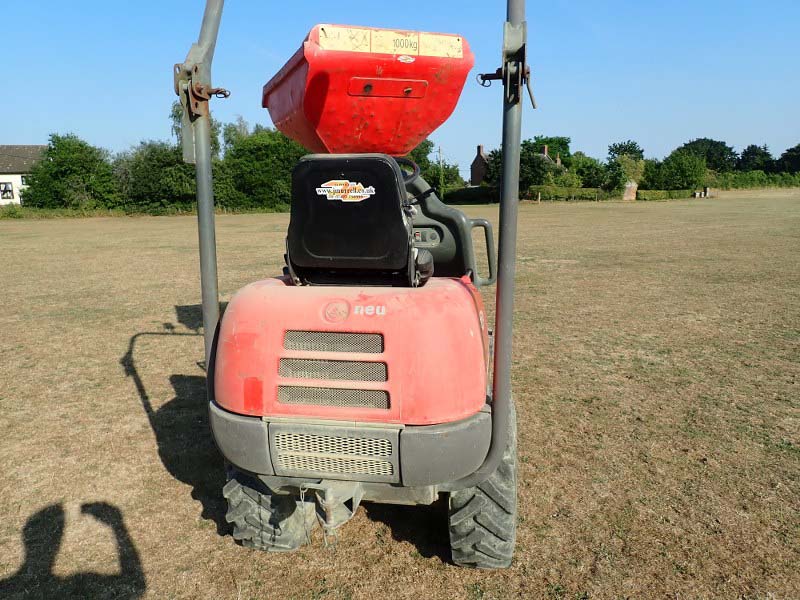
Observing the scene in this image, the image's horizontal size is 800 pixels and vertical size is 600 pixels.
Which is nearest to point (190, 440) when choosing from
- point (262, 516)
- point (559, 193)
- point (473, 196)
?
point (262, 516)

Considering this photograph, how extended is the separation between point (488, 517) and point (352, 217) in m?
1.63

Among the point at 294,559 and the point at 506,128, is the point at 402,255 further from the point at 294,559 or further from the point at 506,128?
the point at 294,559

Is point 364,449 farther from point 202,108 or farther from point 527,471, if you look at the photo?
point 527,471

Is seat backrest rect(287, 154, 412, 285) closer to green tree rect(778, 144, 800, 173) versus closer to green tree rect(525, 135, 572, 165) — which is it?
green tree rect(525, 135, 572, 165)

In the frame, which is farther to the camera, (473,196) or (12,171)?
(12,171)

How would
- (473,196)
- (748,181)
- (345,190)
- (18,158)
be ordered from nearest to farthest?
(345,190) < (473,196) < (18,158) < (748,181)

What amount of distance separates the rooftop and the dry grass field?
74345 mm

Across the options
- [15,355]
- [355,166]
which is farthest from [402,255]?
[15,355]

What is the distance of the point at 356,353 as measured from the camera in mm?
2750

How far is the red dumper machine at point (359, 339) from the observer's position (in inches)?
107

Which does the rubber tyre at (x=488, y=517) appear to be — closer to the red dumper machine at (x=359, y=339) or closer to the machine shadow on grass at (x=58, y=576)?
the red dumper machine at (x=359, y=339)

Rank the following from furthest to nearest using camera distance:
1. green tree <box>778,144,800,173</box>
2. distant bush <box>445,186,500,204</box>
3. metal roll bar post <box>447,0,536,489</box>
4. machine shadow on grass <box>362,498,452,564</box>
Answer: green tree <box>778,144,800,173</box> < distant bush <box>445,186,500,204</box> < machine shadow on grass <box>362,498,452,564</box> < metal roll bar post <box>447,0,536,489</box>

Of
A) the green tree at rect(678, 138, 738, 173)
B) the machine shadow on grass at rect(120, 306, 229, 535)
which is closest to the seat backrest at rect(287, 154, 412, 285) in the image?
the machine shadow on grass at rect(120, 306, 229, 535)

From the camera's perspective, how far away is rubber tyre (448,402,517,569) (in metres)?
3.16
